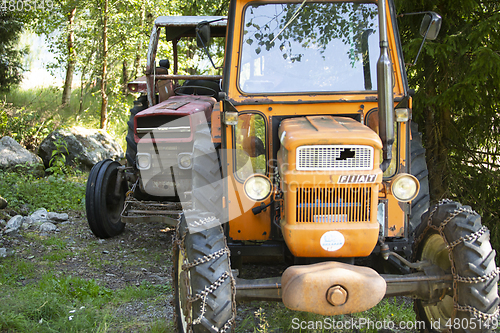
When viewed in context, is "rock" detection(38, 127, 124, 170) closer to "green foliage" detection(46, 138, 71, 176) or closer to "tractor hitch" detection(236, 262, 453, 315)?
"green foliage" detection(46, 138, 71, 176)

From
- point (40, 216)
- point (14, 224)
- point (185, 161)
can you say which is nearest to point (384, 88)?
point (185, 161)

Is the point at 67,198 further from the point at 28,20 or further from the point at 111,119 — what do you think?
the point at 111,119

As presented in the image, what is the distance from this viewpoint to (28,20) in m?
10.8

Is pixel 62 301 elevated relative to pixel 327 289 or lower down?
lower down

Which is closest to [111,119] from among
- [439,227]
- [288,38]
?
[288,38]

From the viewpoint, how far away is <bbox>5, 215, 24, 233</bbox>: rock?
5.98 m

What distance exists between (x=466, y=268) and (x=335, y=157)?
108 centimetres

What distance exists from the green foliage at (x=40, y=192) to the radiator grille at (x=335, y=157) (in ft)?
18.6

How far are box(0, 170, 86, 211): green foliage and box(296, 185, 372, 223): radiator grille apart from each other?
5590mm

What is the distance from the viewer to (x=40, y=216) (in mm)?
6719

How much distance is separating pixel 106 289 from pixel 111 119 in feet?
34.1

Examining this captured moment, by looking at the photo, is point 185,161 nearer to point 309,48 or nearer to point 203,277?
point 309,48

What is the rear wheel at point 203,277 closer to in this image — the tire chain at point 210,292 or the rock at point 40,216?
the tire chain at point 210,292

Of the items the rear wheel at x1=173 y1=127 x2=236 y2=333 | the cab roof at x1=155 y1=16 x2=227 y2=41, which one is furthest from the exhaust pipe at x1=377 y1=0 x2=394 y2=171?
the cab roof at x1=155 y1=16 x2=227 y2=41
